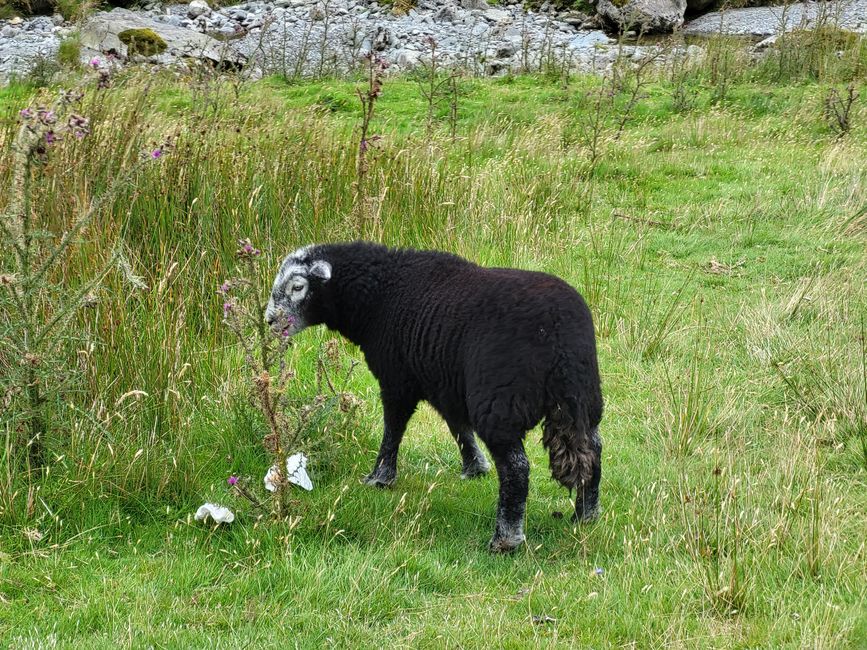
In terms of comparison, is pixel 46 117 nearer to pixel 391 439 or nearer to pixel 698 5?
pixel 391 439

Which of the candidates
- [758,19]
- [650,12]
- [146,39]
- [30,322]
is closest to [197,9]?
[146,39]

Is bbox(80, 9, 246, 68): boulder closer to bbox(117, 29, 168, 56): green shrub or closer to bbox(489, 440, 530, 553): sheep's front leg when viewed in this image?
bbox(117, 29, 168, 56): green shrub

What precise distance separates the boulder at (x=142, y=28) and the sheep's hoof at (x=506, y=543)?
54.8 feet

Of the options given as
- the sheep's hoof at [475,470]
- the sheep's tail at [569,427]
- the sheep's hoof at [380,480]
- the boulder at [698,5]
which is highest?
the boulder at [698,5]

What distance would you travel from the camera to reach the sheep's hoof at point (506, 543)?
14.0ft

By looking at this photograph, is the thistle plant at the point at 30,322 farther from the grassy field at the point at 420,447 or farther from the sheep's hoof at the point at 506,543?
the sheep's hoof at the point at 506,543

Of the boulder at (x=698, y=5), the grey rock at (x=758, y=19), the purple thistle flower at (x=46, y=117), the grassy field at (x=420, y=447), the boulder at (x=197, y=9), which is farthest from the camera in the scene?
the boulder at (x=698, y=5)

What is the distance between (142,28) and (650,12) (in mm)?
14365

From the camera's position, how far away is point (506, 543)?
4.28 m

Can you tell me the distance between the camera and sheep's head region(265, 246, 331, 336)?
201 inches

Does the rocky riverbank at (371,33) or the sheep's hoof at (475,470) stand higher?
the rocky riverbank at (371,33)

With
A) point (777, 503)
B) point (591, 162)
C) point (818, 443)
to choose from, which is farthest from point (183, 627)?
point (591, 162)

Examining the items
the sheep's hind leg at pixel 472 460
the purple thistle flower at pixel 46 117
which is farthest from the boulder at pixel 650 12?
the purple thistle flower at pixel 46 117

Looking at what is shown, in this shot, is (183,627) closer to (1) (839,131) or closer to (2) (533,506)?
(2) (533,506)
